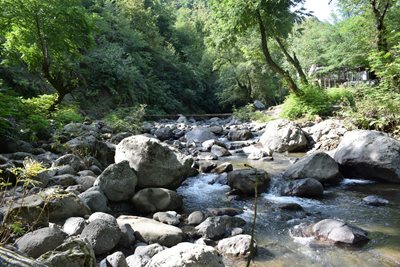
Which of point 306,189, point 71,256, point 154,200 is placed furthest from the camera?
point 306,189

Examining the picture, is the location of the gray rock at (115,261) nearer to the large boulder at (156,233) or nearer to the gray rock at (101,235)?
the gray rock at (101,235)

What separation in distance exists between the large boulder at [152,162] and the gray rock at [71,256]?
3196mm

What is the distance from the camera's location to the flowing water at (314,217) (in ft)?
12.4

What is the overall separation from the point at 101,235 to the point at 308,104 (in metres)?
11.3

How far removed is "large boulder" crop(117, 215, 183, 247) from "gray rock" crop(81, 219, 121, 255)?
1.29 feet

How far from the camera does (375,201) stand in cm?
545

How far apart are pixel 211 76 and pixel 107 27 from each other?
1198 cm

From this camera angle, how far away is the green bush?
1277 centimetres

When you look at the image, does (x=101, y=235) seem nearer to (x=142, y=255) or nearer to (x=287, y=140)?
(x=142, y=255)

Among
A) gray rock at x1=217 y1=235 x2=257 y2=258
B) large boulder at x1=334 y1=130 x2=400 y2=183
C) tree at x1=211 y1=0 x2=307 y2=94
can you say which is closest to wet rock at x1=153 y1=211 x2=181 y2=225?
gray rock at x1=217 y1=235 x2=257 y2=258

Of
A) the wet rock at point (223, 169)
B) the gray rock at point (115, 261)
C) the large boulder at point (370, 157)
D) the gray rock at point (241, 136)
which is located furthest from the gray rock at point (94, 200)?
the gray rock at point (241, 136)

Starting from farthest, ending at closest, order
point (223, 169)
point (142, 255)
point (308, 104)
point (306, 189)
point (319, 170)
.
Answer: point (308, 104) → point (223, 169) → point (319, 170) → point (306, 189) → point (142, 255)

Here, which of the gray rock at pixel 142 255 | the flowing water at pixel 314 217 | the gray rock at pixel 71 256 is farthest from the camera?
the flowing water at pixel 314 217

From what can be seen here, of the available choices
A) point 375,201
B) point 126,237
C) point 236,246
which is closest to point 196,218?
point 236,246
